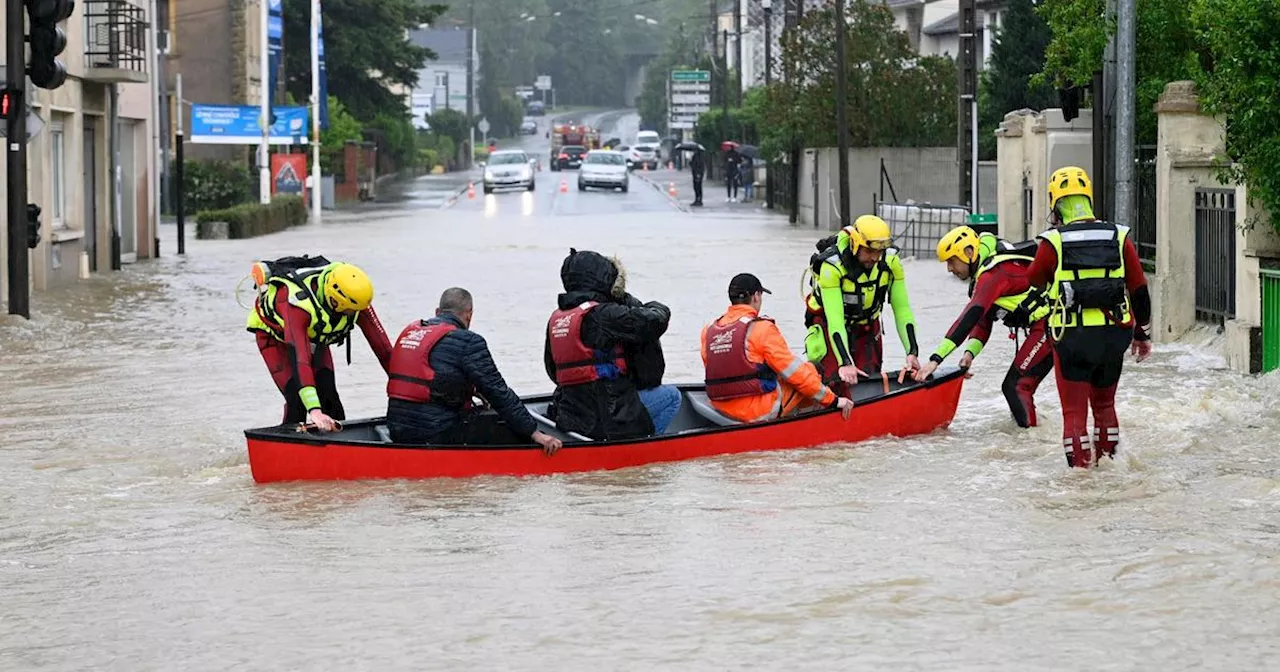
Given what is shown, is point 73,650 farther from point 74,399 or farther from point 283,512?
point 74,399

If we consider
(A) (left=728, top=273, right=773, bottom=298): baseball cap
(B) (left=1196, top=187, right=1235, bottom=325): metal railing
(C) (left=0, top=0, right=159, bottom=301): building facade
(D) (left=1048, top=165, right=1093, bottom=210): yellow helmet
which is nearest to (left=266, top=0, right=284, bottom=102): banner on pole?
(C) (left=0, top=0, right=159, bottom=301): building facade

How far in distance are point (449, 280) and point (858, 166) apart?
17.5 m

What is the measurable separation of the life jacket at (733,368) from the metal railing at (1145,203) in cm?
926

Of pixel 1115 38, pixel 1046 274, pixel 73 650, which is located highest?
pixel 1115 38

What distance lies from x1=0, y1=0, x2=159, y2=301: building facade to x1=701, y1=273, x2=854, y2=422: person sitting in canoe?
15.8m

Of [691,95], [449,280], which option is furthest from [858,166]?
[691,95]

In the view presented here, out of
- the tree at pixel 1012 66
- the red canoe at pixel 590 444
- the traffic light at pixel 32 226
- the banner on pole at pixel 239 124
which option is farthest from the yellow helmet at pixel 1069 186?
the banner on pole at pixel 239 124

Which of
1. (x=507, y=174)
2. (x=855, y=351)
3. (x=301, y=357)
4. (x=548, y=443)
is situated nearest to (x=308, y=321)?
(x=301, y=357)

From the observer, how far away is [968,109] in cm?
3597

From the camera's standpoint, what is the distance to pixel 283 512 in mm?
11398

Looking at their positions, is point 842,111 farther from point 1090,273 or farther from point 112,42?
point 1090,273

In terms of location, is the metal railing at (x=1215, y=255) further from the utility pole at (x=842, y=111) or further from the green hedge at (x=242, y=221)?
the green hedge at (x=242, y=221)

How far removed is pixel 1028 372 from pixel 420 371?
4109mm

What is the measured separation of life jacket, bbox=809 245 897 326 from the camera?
1345 cm
